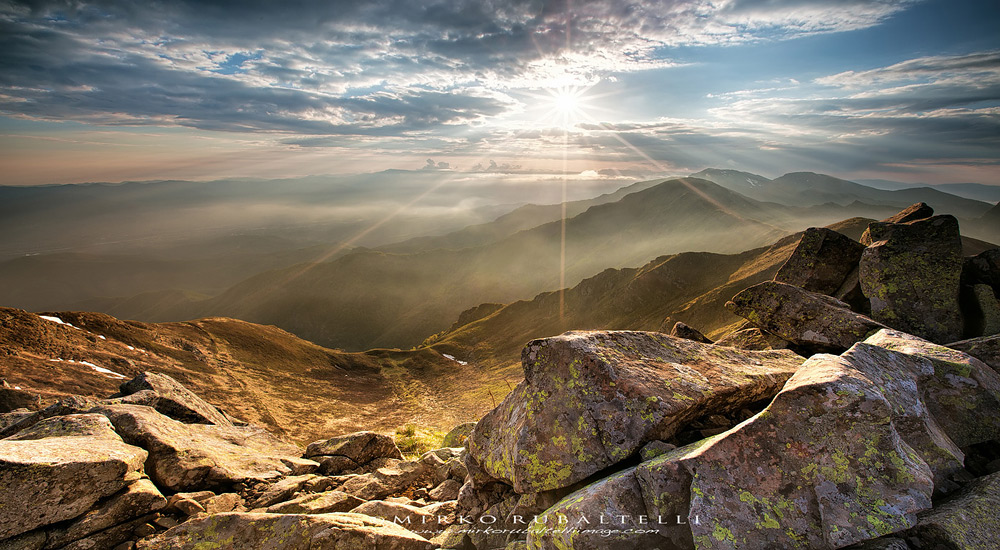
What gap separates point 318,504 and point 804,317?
18.2 m

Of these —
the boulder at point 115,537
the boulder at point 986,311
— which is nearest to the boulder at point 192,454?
the boulder at point 115,537

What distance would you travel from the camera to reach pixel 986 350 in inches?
459

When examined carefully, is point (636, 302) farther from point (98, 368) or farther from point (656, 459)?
point (656, 459)

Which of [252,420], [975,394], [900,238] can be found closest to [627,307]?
[252,420]

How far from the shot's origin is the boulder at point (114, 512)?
393 inches

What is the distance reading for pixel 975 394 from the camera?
9.80 meters

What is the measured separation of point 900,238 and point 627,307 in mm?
105780

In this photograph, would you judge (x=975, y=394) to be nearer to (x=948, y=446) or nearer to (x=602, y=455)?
(x=948, y=446)

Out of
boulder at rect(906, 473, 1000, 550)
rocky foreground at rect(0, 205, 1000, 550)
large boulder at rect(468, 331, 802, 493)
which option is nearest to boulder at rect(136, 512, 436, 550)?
rocky foreground at rect(0, 205, 1000, 550)

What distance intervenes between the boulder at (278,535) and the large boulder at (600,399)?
3.07 m

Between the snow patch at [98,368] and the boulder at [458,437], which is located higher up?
the boulder at [458,437]

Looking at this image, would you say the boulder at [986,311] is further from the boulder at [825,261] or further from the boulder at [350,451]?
the boulder at [350,451]

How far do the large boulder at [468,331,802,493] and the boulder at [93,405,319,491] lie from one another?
30.4 feet

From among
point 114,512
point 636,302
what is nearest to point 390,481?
point 114,512
